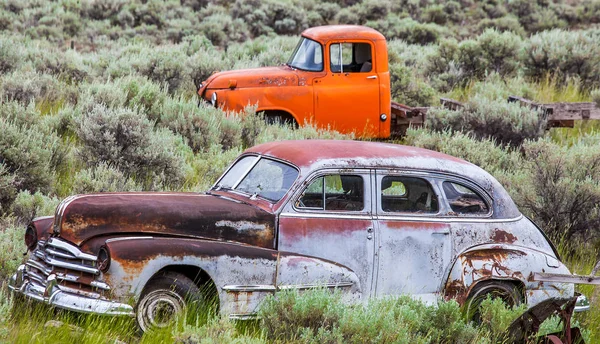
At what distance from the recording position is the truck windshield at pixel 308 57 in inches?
539

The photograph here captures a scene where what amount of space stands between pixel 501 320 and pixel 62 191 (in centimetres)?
572

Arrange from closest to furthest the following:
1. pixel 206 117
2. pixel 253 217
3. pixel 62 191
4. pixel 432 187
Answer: pixel 253 217 < pixel 432 187 < pixel 62 191 < pixel 206 117

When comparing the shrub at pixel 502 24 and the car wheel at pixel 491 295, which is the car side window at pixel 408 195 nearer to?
the car wheel at pixel 491 295

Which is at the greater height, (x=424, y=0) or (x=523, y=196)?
(x=424, y=0)

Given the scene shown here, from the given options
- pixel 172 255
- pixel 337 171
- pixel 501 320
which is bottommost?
pixel 501 320

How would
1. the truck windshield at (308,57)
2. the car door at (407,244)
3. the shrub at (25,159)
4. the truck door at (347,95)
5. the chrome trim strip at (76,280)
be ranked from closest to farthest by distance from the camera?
the chrome trim strip at (76,280)
the car door at (407,244)
the shrub at (25,159)
the truck door at (347,95)
the truck windshield at (308,57)

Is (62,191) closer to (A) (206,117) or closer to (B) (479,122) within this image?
(A) (206,117)

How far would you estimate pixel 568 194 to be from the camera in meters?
10.5

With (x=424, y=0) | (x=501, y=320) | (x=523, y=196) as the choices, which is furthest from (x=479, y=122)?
(x=424, y=0)

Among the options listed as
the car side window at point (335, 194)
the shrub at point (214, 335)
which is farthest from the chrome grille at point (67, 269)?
the car side window at point (335, 194)

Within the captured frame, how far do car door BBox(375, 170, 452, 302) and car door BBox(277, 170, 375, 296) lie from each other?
115 mm

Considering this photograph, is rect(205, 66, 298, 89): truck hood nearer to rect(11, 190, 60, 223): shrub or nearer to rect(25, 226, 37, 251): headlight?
rect(11, 190, 60, 223): shrub

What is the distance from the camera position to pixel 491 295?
291 inches

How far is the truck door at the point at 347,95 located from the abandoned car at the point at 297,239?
567 cm
